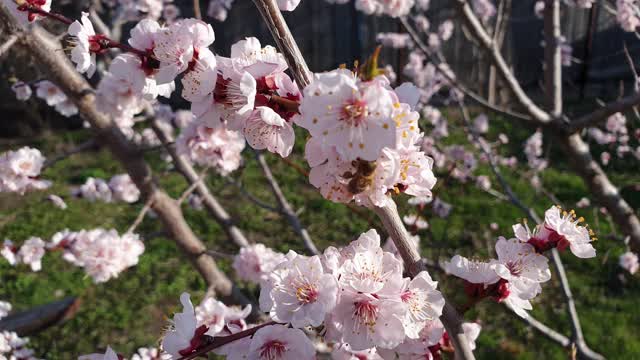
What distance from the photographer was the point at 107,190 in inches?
146

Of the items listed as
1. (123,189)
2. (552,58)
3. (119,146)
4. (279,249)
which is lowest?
A: (279,249)

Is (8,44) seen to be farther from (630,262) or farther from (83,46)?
(630,262)

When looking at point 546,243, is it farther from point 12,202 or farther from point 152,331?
point 12,202

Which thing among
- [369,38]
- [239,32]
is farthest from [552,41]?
[239,32]

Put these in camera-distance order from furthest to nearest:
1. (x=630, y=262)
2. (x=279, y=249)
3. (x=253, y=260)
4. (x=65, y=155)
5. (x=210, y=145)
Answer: (x=279, y=249), (x=630, y=262), (x=253, y=260), (x=210, y=145), (x=65, y=155)

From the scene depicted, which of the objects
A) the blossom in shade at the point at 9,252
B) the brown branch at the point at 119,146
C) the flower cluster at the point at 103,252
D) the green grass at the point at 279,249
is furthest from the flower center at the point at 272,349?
the blossom in shade at the point at 9,252

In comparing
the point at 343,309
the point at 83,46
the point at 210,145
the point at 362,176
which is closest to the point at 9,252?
the point at 210,145

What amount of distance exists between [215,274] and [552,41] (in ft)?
7.23

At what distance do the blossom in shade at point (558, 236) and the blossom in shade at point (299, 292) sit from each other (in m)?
0.47

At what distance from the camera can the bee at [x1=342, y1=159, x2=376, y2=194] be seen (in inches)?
33.6

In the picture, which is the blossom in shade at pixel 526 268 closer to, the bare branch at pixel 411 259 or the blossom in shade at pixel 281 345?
the bare branch at pixel 411 259

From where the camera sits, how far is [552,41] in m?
2.79

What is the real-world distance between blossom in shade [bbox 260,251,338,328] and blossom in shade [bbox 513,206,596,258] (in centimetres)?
47

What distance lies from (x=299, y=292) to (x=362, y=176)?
0.93 feet
